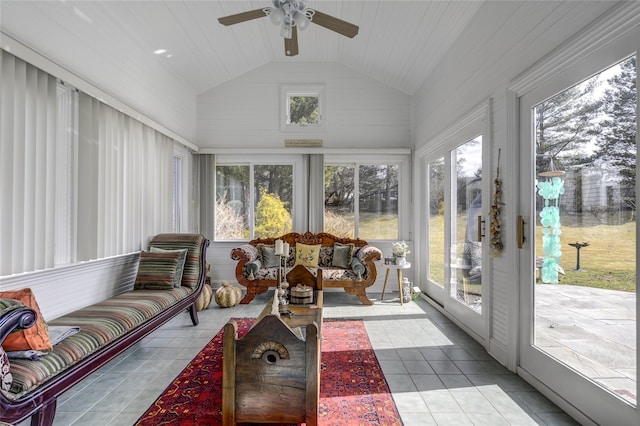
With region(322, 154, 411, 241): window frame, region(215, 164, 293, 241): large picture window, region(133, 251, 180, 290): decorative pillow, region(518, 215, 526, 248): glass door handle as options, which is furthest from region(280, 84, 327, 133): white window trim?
region(518, 215, 526, 248): glass door handle

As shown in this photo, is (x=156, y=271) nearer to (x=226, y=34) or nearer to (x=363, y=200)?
(x=226, y=34)

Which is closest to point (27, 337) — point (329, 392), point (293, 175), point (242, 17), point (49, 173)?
point (49, 173)

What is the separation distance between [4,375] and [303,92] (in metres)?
5.27

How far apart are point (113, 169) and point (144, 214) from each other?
77cm

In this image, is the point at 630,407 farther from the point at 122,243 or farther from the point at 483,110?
the point at 122,243

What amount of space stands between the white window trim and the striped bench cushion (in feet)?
11.1

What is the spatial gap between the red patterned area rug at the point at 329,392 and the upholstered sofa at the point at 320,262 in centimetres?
147

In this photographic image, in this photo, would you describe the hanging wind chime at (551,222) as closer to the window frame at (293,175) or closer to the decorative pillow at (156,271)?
the decorative pillow at (156,271)

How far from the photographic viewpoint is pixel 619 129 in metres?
1.84

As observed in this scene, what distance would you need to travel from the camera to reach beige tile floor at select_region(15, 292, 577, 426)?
6.89 ft

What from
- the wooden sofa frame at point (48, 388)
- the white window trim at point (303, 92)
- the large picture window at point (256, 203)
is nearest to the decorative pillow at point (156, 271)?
the wooden sofa frame at point (48, 388)

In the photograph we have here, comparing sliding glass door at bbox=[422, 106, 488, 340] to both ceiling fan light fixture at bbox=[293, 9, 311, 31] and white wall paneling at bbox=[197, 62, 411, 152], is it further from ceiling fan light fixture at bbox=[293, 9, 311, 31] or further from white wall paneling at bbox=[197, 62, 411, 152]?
ceiling fan light fixture at bbox=[293, 9, 311, 31]

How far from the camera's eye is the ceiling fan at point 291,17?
2668mm

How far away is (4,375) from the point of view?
159 cm
